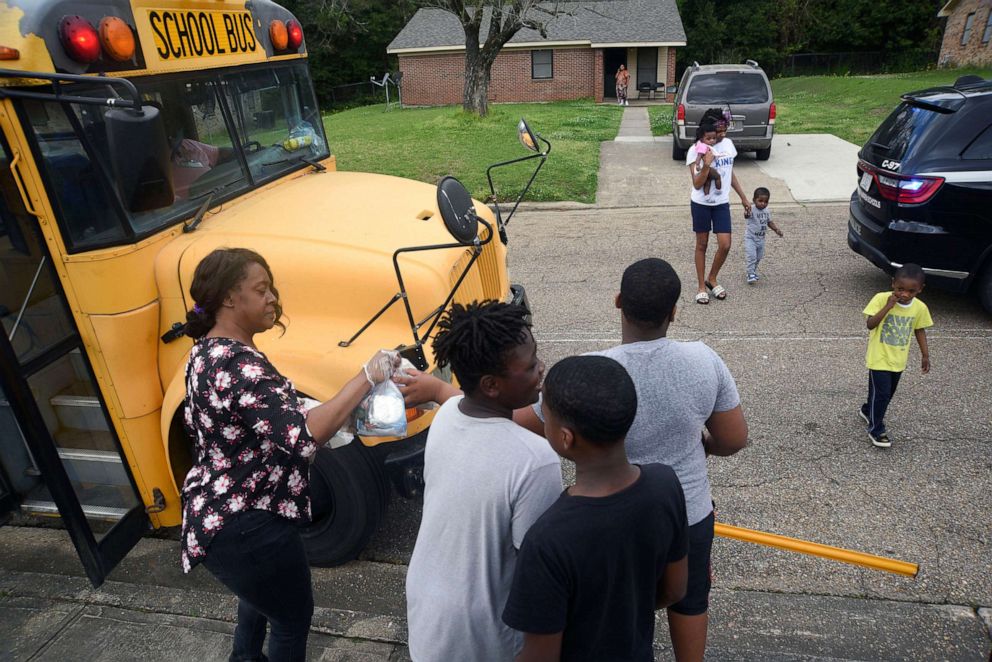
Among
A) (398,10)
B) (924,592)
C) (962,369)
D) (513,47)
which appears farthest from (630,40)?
(924,592)

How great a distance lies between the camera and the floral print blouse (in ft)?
7.04

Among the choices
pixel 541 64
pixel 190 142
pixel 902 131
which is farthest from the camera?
pixel 541 64

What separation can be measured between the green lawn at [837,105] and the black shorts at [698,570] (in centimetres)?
1464

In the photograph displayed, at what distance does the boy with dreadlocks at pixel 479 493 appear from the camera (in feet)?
5.70

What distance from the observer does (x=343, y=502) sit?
133 inches

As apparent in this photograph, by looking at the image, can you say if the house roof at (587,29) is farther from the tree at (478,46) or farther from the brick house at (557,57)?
the tree at (478,46)

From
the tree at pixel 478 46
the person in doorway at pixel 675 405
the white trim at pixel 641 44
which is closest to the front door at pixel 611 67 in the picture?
the white trim at pixel 641 44

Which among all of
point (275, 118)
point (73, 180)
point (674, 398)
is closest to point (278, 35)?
point (275, 118)

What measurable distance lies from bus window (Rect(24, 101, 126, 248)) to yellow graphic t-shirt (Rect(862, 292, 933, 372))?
4116mm

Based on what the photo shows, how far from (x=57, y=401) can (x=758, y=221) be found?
597cm

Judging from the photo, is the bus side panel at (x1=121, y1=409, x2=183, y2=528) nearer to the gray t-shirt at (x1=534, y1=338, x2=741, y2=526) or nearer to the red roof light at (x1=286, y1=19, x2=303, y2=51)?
the gray t-shirt at (x1=534, y1=338, x2=741, y2=526)

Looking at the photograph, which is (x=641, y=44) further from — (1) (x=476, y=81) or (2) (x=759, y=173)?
(2) (x=759, y=173)

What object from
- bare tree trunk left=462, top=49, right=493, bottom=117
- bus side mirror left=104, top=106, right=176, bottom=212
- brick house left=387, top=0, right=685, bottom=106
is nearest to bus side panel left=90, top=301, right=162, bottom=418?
bus side mirror left=104, top=106, right=176, bottom=212

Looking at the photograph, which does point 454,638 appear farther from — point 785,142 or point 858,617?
point 785,142
